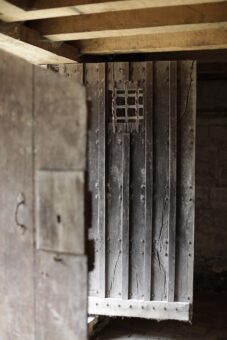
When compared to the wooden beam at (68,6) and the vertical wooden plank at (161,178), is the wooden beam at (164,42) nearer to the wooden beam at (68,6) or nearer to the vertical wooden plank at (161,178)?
the vertical wooden plank at (161,178)

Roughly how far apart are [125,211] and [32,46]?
51.3 inches

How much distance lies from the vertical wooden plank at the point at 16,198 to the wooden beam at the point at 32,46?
48 centimetres

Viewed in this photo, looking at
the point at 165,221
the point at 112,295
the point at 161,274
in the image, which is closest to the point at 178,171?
the point at 165,221

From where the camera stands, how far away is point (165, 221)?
3338mm

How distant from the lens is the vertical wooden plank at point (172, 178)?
3.25 meters

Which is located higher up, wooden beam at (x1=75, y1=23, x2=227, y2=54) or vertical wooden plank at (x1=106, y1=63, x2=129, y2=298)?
wooden beam at (x1=75, y1=23, x2=227, y2=54)

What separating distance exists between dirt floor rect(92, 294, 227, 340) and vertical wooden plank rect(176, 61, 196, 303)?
0.71 meters

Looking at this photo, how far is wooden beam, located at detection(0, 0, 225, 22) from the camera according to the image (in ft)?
7.13

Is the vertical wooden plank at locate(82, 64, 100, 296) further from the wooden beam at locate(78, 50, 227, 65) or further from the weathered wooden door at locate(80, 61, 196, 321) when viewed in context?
the wooden beam at locate(78, 50, 227, 65)

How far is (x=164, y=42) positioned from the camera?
3.05 m

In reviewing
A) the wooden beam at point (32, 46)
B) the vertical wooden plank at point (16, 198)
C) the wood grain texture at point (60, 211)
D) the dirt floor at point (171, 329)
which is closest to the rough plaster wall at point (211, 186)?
the dirt floor at point (171, 329)

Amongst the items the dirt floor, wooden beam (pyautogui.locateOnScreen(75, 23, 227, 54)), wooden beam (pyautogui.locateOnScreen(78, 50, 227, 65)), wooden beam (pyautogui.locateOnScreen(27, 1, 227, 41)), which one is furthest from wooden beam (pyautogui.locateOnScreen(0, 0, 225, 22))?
the dirt floor

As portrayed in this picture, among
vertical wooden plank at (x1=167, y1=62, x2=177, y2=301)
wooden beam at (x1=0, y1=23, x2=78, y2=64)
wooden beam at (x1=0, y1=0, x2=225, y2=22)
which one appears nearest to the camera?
wooden beam at (x1=0, y1=0, x2=225, y2=22)

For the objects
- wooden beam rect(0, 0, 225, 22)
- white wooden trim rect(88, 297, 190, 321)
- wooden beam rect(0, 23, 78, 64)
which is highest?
wooden beam rect(0, 0, 225, 22)
